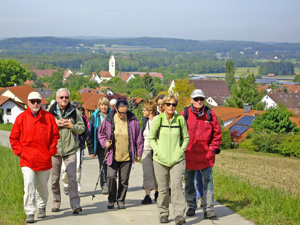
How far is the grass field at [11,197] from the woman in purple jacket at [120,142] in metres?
1.43

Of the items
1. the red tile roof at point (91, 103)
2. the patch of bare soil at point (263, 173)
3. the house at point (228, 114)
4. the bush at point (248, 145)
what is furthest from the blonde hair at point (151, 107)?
the red tile roof at point (91, 103)

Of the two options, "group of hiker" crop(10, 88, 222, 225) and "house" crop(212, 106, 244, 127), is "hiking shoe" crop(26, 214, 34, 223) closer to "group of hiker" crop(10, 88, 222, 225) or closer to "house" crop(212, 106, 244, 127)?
"group of hiker" crop(10, 88, 222, 225)

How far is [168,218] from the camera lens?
22.4ft

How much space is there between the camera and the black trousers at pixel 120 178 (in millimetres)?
7391

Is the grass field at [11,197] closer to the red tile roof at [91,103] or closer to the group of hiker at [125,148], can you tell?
the group of hiker at [125,148]

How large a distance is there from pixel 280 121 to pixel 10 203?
43.1 m

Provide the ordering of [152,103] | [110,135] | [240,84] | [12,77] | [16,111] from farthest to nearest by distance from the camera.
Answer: [12,77] → [240,84] → [16,111] → [152,103] → [110,135]

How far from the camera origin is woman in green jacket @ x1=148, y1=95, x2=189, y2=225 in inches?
255

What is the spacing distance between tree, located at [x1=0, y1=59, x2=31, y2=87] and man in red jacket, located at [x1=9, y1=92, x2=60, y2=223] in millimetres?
82232

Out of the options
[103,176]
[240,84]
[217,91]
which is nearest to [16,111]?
[240,84]

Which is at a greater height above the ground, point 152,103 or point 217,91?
point 152,103

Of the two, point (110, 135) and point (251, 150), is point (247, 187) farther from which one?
point (251, 150)

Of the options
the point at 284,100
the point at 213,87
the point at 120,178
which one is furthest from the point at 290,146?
the point at 213,87

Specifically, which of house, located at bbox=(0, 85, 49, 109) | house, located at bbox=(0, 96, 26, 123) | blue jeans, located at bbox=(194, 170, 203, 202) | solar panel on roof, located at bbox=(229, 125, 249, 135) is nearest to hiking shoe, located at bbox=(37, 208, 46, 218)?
blue jeans, located at bbox=(194, 170, 203, 202)
